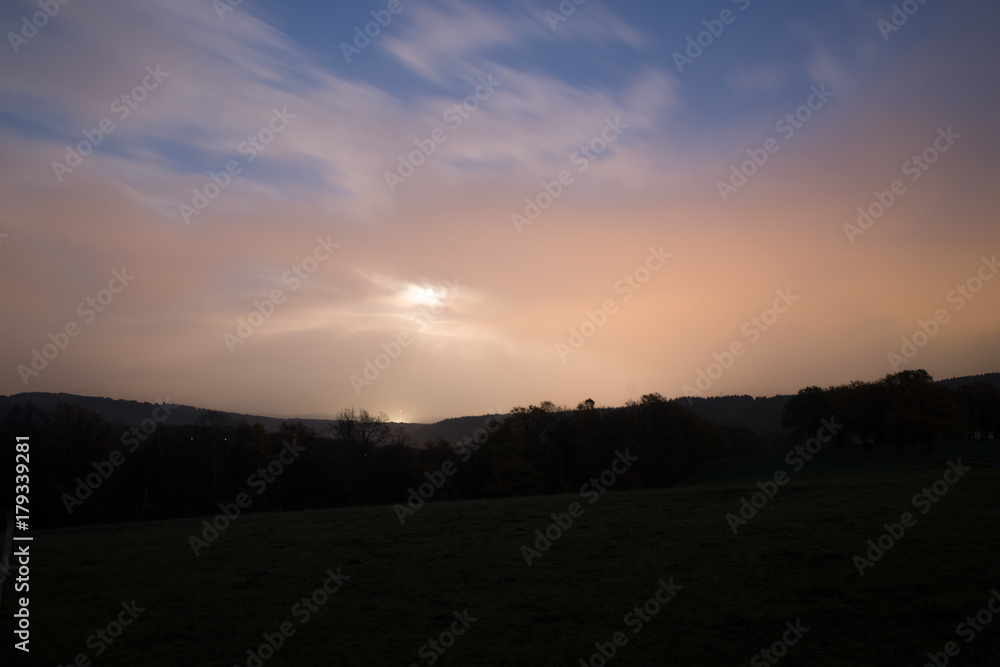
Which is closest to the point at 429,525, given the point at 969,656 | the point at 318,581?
the point at 318,581

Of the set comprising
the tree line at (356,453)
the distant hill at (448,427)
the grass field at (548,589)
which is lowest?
the grass field at (548,589)

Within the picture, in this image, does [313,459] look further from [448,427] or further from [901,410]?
[448,427]

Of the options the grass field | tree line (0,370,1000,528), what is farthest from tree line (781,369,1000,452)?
the grass field

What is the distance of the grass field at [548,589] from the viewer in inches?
416

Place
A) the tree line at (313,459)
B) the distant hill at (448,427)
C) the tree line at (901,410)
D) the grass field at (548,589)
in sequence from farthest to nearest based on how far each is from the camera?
the distant hill at (448,427) → the tree line at (901,410) → the tree line at (313,459) → the grass field at (548,589)

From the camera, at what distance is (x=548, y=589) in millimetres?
14445

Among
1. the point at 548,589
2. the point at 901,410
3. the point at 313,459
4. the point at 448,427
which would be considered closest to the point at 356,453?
the point at 313,459

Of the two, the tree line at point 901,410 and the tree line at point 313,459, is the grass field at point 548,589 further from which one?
the tree line at point 901,410

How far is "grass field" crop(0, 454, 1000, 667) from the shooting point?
10.6m

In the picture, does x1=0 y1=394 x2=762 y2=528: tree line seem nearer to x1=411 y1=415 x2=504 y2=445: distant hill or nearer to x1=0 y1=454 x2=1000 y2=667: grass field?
x1=0 y1=454 x2=1000 y2=667: grass field

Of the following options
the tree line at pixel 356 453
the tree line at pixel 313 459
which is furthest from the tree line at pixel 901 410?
the tree line at pixel 313 459

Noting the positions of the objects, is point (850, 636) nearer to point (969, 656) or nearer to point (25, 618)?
point (969, 656)

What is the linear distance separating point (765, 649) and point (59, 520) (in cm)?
5176

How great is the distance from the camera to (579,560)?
56.3 ft
